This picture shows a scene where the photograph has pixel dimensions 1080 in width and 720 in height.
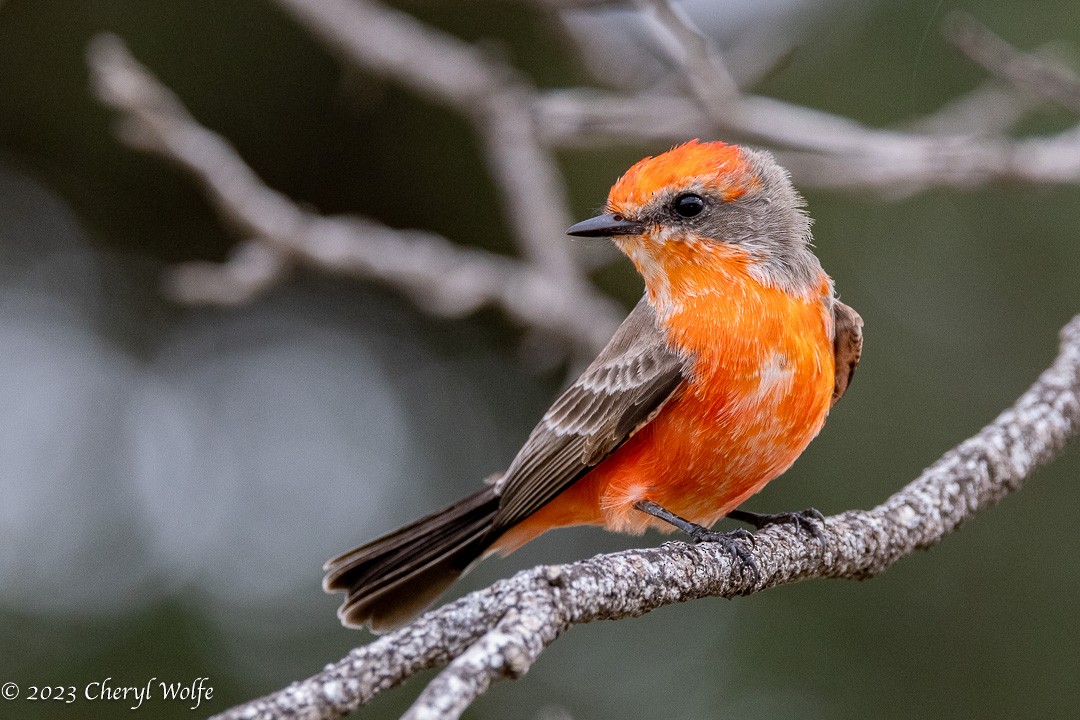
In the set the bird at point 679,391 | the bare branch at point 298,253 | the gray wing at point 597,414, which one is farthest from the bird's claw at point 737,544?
the bare branch at point 298,253

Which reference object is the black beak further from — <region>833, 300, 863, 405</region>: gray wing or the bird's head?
<region>833, 300, 863, 405</region>: gray wing

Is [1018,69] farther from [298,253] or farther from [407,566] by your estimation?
[298,253]

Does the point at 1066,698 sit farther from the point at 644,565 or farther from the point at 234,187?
the point at 234,187

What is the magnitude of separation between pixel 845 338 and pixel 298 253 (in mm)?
2981

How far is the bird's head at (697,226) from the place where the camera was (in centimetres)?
450

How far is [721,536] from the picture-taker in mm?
3709

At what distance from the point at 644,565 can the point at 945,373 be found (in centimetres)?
474

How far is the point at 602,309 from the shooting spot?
6590 mm

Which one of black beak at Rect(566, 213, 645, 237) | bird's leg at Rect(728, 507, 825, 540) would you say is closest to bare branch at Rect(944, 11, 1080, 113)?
black beak at Rect(566, 213, 645, 237)

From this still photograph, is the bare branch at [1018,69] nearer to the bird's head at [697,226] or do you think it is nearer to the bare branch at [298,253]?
the bird's head at [697,226]

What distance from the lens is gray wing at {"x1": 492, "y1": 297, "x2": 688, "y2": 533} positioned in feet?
14.3

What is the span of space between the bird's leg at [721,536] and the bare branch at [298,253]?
2.16 m

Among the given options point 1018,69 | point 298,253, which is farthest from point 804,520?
point 298,253

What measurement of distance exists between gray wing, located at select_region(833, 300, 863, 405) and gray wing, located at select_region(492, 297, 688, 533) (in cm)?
73
